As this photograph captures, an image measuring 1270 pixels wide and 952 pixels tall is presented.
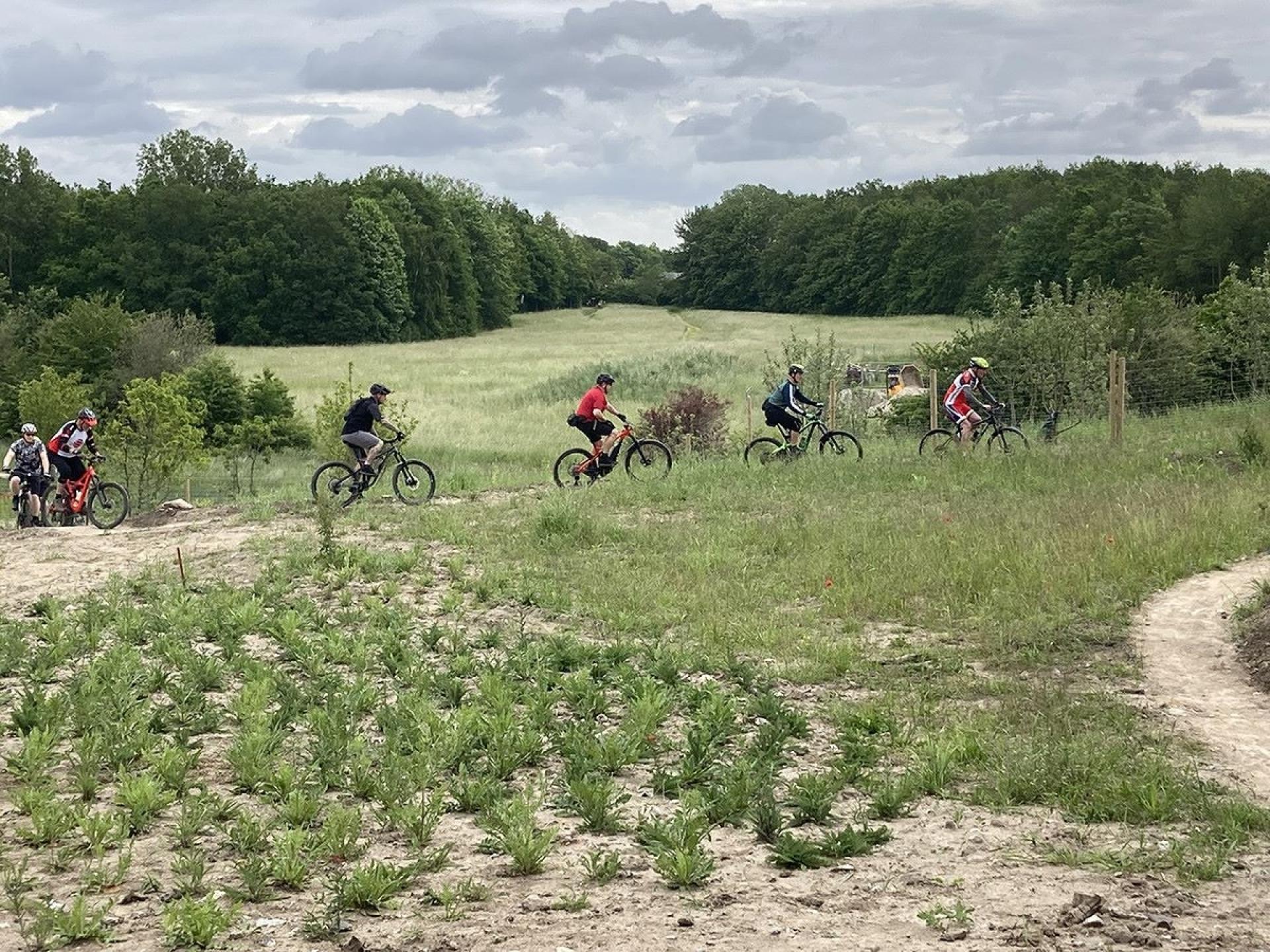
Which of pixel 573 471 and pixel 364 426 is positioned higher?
pixel 364 426

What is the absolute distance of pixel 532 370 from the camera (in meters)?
65.2

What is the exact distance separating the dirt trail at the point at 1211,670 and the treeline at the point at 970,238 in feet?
159

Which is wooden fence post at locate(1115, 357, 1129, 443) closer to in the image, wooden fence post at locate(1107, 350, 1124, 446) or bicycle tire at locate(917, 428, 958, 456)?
wooden fence post at locate(1107, 350, 1124, 446)

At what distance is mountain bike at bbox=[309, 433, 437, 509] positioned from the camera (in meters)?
19.2

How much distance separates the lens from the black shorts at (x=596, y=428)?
20.0 meters

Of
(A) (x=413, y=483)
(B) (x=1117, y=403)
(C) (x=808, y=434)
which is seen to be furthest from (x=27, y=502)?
(B) (x=1117, y=403)

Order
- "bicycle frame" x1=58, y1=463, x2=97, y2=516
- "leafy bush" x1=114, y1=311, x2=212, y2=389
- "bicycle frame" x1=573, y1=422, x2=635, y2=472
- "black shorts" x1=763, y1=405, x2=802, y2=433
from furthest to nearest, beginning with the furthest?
1. "leafy bush" x1=114, y1=311, x2=212, y2=389
2. "black shorts" x1=763, y1=405, x2=802, y2=433
3. "bicycle frame" x1=573, y1=422, x2=635, y2=472
4. "bicycle frame" x1=58, y1=463, x2=97, y2=516

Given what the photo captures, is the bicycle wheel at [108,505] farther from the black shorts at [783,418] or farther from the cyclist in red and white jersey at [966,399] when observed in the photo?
the cyclist in red and white jersey at [966,399]

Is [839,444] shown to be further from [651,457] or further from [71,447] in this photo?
[71,447]

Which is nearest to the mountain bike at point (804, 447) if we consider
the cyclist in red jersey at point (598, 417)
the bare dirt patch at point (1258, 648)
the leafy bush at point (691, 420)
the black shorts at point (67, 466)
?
the cyclist in red jersey at point (598, 417)

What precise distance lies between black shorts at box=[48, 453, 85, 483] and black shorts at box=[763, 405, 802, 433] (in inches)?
380

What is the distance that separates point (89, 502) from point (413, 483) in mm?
4762

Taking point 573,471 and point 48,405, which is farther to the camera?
point 48,405

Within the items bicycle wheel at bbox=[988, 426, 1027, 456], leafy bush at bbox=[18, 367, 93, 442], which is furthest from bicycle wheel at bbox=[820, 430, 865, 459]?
leafy bush at bbox=[18, 367, 93, 442]
